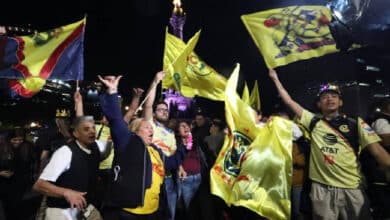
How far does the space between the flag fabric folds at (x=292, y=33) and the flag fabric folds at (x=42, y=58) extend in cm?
338

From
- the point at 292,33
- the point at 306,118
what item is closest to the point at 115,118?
the point at 306,118

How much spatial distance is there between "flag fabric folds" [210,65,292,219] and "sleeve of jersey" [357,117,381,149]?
0.91 metres

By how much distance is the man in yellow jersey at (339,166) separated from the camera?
16.3ft

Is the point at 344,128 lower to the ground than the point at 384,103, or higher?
lower

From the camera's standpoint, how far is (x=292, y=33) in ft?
21.8

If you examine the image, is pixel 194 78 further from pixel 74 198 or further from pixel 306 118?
→ pixel 74 198

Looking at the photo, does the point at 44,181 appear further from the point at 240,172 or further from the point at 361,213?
the point at 361,213

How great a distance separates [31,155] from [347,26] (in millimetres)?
8334

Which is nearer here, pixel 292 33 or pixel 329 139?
pixel 329 139

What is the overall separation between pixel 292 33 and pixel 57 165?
4383 millimetres

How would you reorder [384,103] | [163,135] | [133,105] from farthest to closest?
[163,135] < [133,105] < [384,103]

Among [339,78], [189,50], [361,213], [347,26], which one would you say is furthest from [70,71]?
[339,78]

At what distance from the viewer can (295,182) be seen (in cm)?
Result: 615

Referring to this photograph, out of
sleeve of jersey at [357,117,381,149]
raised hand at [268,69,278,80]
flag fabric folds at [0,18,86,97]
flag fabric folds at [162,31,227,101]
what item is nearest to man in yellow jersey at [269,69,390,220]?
sleeve of jersey at [357,117,381,149]
